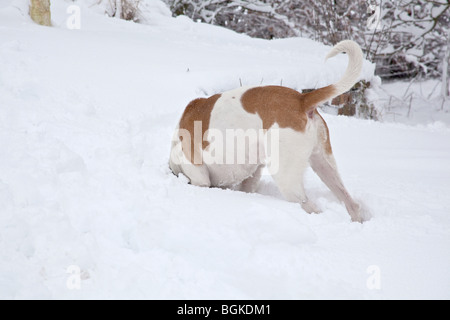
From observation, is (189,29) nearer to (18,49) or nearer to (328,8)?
(328,8)

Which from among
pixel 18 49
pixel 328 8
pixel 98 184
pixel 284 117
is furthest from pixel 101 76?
pixel 328 8

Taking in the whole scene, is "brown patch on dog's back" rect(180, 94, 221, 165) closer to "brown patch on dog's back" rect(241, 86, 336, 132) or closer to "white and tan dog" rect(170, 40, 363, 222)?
"white and tan dog" rect(170, 40, 363, 222)

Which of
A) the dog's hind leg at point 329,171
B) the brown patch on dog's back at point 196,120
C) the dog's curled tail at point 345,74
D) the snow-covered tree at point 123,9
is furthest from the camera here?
the snow-covered tree at point 123,9

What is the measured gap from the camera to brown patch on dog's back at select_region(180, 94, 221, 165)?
316 cm

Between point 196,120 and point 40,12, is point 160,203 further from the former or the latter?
point 40,12

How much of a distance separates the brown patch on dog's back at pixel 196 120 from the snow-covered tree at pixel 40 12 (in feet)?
10.6

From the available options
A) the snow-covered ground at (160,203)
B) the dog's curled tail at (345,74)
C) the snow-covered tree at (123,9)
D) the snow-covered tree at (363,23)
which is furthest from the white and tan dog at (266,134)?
the snow-covered tree at (363,23)

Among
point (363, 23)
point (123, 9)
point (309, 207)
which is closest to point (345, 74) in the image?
point (309, 207)

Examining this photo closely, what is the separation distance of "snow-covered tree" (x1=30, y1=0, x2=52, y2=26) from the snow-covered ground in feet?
1.13

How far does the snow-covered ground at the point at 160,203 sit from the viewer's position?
1.88m

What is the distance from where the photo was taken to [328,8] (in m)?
8.36

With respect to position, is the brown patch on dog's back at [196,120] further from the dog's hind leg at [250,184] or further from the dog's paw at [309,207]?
the dog's paw at [309,207]

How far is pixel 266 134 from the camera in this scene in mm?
2889

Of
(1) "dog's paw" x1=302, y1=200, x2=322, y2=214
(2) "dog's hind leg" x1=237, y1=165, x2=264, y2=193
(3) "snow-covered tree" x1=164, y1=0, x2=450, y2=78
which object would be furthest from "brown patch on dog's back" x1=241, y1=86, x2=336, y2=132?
(3) "snow-covered tree" x1=164, y1=0, x2=450, y2=78
